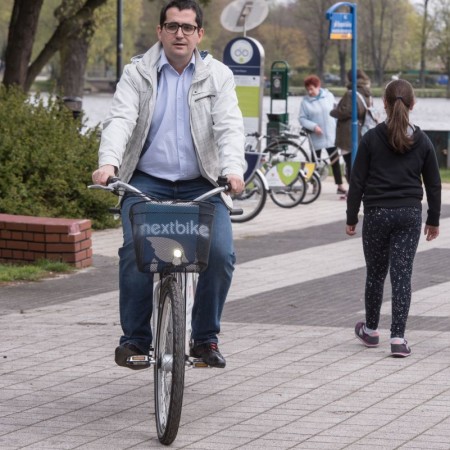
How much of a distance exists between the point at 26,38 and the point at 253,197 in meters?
4.44

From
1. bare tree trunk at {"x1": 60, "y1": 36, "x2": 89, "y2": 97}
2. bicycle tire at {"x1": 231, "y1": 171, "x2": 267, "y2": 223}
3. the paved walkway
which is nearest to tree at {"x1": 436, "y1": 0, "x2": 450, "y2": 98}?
bare tree trunk at {"x1": 60, "y1": 36, "x2": 89, "y2": 97}

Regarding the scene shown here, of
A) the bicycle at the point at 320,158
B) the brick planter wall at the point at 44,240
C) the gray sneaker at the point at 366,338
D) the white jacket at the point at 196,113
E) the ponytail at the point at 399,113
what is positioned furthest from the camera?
the bicycle at the point at 320,158

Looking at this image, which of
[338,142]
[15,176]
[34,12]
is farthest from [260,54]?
[15,176]

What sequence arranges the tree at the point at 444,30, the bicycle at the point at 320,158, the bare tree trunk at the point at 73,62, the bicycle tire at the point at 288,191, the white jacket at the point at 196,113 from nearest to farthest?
the white jacket at the point at 196,113, the bicycle tire at the point at 288,191, the bicycle at the point at 320,158, the bare tree trunk at the point at 73,62, the tree at the point at 444,30

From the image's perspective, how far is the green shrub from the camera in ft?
41.8

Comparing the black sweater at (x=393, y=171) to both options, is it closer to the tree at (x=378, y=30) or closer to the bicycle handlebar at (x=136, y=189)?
the bicycle handlebar at (x=136, y=189)

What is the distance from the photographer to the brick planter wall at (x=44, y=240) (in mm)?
10836

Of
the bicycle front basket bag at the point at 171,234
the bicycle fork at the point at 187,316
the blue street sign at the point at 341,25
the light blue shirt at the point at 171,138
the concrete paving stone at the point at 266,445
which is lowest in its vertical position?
the concrete paving stone at the point at 266,445

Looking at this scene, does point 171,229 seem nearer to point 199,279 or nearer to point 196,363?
point 199,279

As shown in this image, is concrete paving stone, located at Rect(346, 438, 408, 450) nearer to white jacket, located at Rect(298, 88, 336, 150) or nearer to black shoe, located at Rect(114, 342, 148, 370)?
black shoe, located at Rect(114, 342, 148, 370)

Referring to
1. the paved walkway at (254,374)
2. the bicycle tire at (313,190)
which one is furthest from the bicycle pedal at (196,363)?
the bicycle tire at (313,190)

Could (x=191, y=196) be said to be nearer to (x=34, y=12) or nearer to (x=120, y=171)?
(x=120, y=171)

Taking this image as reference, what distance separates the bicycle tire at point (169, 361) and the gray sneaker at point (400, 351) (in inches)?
79.1

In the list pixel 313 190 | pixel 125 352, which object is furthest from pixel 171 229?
pixel 313 190
